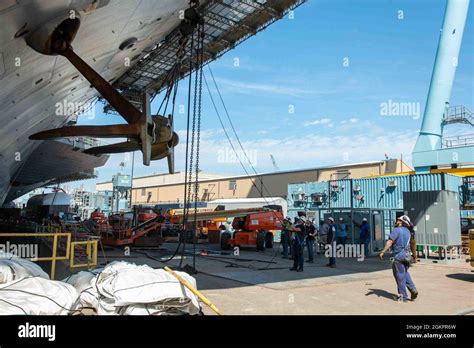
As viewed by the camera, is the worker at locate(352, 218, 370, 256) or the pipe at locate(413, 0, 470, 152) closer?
the worker at locate(352, 218, 370, 256)

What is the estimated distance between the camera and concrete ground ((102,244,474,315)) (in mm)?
6223

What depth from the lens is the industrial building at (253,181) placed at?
29.3m

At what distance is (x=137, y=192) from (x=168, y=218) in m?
48.5

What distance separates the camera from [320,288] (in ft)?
26.2

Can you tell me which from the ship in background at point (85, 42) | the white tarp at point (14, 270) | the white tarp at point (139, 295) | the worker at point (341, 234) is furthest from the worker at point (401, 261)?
the ship in background at point (85, 42)

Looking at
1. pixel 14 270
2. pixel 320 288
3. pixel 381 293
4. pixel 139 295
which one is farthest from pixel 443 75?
pixel 14 270

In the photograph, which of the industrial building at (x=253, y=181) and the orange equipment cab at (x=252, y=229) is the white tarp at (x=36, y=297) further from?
the industrial building at (x=253, y=181)

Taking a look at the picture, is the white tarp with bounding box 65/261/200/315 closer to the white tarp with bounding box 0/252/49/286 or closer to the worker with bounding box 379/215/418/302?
the white tarp with bounding box 0/252/49/286

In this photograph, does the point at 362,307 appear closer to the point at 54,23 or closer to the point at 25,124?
the point at 54,23

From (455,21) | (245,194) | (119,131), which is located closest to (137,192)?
(245,194)

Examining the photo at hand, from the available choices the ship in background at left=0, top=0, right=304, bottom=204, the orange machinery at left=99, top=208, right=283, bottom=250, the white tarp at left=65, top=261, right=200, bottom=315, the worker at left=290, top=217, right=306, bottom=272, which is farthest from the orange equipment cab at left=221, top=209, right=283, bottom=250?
the white tarp at left=65, top=261, right=200, bottom=315

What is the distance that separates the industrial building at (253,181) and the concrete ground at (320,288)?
9708 millimetres

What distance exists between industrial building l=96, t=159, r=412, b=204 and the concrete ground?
9708mm

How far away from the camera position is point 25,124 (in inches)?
401
